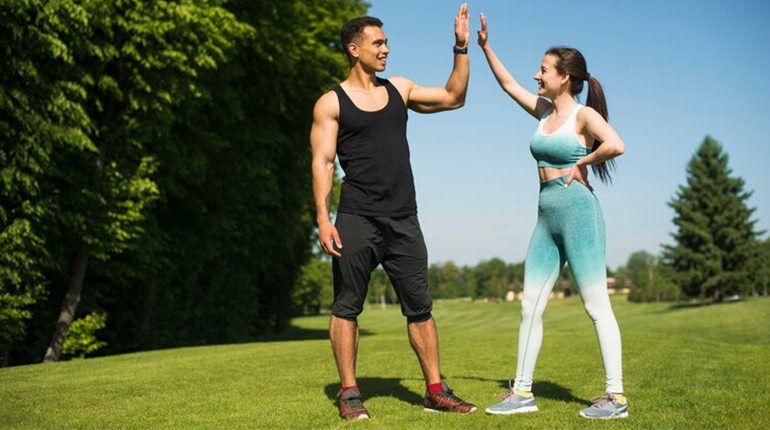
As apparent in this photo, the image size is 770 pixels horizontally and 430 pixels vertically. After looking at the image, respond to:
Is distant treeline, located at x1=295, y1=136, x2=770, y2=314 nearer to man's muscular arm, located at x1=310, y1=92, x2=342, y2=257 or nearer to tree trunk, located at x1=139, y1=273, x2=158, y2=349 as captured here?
tree trunk, located at x1=139, y1=273, x2=158, y2=349

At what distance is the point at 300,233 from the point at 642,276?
88063 mm

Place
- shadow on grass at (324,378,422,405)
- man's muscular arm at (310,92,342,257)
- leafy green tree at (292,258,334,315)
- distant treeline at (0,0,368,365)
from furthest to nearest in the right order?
leafy green tree at (292,258,334,315), distant treeline at (0,0,368,365), shadow on grass at (324,378,422,405), man's muscular arm at (310,92,342,257)

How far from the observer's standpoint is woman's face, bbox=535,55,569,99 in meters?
Answer: 5.27

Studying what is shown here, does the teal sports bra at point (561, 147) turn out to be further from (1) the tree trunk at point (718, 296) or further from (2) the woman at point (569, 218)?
(1) the tree trunk at point (718, 296)

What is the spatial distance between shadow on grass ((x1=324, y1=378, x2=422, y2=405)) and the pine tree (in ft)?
164

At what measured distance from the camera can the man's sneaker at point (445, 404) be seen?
17.1 feet

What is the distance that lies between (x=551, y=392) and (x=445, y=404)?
4.78 feet

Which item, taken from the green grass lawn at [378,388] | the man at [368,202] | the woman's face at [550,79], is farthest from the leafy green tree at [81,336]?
the woman's face at [550,79]

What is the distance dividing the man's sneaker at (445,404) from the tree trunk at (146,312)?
15.2m

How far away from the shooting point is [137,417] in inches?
211

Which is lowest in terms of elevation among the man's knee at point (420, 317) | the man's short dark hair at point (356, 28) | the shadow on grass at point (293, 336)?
the shadow on grass at point (293, 336)

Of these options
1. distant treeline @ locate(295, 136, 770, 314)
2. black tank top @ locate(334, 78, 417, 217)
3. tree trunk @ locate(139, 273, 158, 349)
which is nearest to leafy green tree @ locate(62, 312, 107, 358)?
tree trunk @ locate(139, 273, 158, 349)

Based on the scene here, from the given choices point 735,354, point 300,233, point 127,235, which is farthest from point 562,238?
point 300,233

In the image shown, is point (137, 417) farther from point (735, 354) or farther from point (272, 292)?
point (272, 292)
